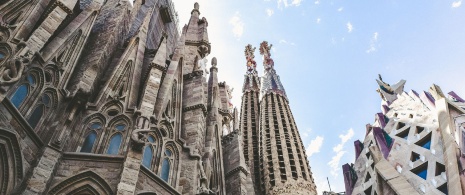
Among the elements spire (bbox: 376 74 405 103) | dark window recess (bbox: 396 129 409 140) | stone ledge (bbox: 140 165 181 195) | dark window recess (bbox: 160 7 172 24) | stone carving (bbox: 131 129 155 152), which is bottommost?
stone ledge (bbox: 140 165 181 195)

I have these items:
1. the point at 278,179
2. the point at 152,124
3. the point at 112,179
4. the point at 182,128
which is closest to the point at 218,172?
the point at 182,128

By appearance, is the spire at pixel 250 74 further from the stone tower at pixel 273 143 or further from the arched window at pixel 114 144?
the arched window at pixel 114 144

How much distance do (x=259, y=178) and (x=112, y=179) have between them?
20484mm

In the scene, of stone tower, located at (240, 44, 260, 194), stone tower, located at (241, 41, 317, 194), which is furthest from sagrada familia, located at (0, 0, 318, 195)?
stone tower, located at (240, 44, 260, 194)

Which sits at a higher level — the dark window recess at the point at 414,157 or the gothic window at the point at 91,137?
the dark window recess at the point at 414,157

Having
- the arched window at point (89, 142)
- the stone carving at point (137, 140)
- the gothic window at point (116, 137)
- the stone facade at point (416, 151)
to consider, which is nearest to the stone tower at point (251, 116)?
the stone facade at point (416, 151)

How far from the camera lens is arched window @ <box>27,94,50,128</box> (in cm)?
774

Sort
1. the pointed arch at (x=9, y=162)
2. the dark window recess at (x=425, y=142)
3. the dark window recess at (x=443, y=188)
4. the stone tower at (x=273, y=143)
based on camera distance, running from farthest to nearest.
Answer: the stone tower at (x=273, y=143) → the dark window recess at (x=425, y=142) → the dark window recess at (x=443, y=188) → the pointed arch at (x=9, y=162)

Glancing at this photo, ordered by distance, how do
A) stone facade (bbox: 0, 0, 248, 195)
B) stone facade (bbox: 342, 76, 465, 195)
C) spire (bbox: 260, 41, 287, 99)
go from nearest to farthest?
stone facade (bbox: 0, 0, 248, 195)
stone facade (bbox: 342, 76, 465, 195)
spire (bbox: 260, 41, 287, 99)

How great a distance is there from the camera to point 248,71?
148 feet

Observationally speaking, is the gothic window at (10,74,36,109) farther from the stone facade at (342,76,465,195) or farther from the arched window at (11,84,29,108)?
the stone facade at (342,76,465,195)

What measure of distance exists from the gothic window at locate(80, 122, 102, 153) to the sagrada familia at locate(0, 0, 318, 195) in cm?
2

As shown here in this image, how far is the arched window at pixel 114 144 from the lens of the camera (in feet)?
26.9

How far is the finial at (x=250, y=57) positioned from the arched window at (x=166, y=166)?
36.3 meters
